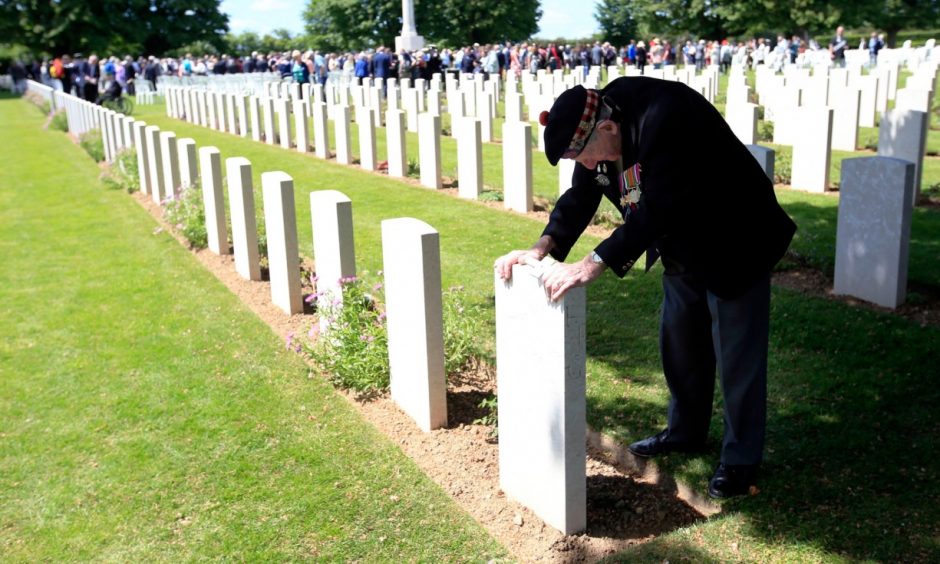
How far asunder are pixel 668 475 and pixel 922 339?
2375 mm

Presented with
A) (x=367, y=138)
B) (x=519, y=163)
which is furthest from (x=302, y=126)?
(x=519, y=163)

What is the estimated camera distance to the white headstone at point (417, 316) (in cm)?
465

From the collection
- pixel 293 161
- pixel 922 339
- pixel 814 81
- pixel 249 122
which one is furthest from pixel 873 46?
pixel 922 339

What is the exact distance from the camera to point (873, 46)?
Answer: 33.6 m

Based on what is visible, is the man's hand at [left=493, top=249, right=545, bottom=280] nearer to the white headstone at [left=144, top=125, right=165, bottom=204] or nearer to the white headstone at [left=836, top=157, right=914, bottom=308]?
the white headstone at [left=836, top=157, right=914, bottom=308]

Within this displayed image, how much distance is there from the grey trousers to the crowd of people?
82.3 feet

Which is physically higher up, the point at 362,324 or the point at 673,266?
the point at 673,266

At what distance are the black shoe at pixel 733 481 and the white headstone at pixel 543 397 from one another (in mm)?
615

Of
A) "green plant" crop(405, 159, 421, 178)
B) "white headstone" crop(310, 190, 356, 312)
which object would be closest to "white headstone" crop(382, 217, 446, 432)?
Answer: "white headstone" crop(310, 190, 356, 312)

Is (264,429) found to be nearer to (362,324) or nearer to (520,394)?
(362,324)

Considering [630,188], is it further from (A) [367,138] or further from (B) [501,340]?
(A) [367,138]

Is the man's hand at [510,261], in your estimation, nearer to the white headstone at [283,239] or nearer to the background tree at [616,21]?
the white headstone at [283,239]

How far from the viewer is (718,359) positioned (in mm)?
3857

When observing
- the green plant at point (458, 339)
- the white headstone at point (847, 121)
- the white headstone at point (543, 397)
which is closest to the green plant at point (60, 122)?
the white headstone at point (847, 121)
